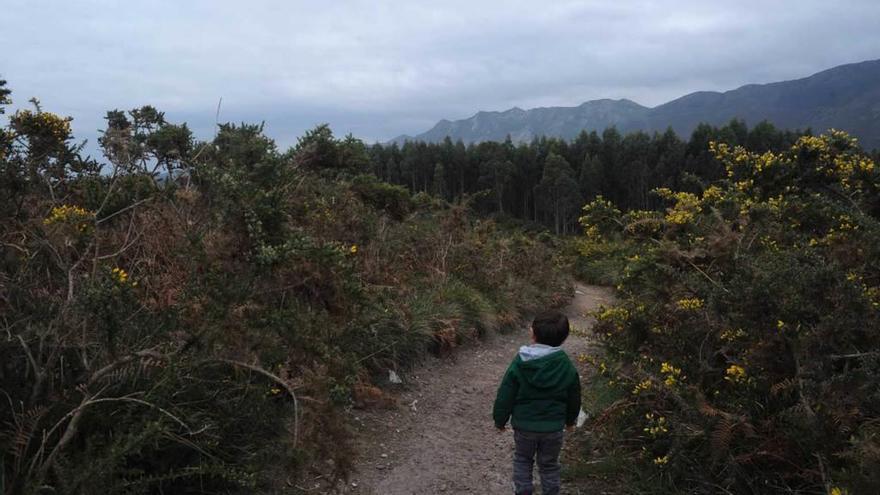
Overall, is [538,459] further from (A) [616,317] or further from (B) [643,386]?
(A) [616,317]

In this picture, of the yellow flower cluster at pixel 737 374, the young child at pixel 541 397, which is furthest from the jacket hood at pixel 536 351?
the yellow flower cluster at pixel 737 374

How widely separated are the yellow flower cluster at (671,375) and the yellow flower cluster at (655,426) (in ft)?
0.79

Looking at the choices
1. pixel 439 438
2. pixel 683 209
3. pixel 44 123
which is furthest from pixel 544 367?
pixel 44 123

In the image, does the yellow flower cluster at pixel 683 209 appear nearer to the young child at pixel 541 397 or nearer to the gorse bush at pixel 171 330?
the gorse bush at pixel 171 330

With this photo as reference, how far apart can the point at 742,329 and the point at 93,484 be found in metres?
3.77

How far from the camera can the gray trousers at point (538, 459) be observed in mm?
3850

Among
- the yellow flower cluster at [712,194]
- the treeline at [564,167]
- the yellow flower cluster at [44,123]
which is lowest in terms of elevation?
the treeline at [564,167]

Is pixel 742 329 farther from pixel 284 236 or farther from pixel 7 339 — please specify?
pixel 7 339

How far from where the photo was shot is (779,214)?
597 cm

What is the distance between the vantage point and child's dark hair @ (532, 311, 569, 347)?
3789 mm

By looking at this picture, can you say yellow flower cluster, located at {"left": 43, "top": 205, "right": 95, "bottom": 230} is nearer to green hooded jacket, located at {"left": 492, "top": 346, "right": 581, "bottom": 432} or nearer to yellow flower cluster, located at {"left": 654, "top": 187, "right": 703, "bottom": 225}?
green hooded jacket, located at {"left": 492, "top": 346, "right": 581, "bottom": 432}

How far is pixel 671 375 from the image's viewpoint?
4145 millimetres

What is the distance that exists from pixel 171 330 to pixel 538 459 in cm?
236

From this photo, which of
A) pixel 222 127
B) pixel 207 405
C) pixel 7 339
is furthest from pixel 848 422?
pixel 222 127
